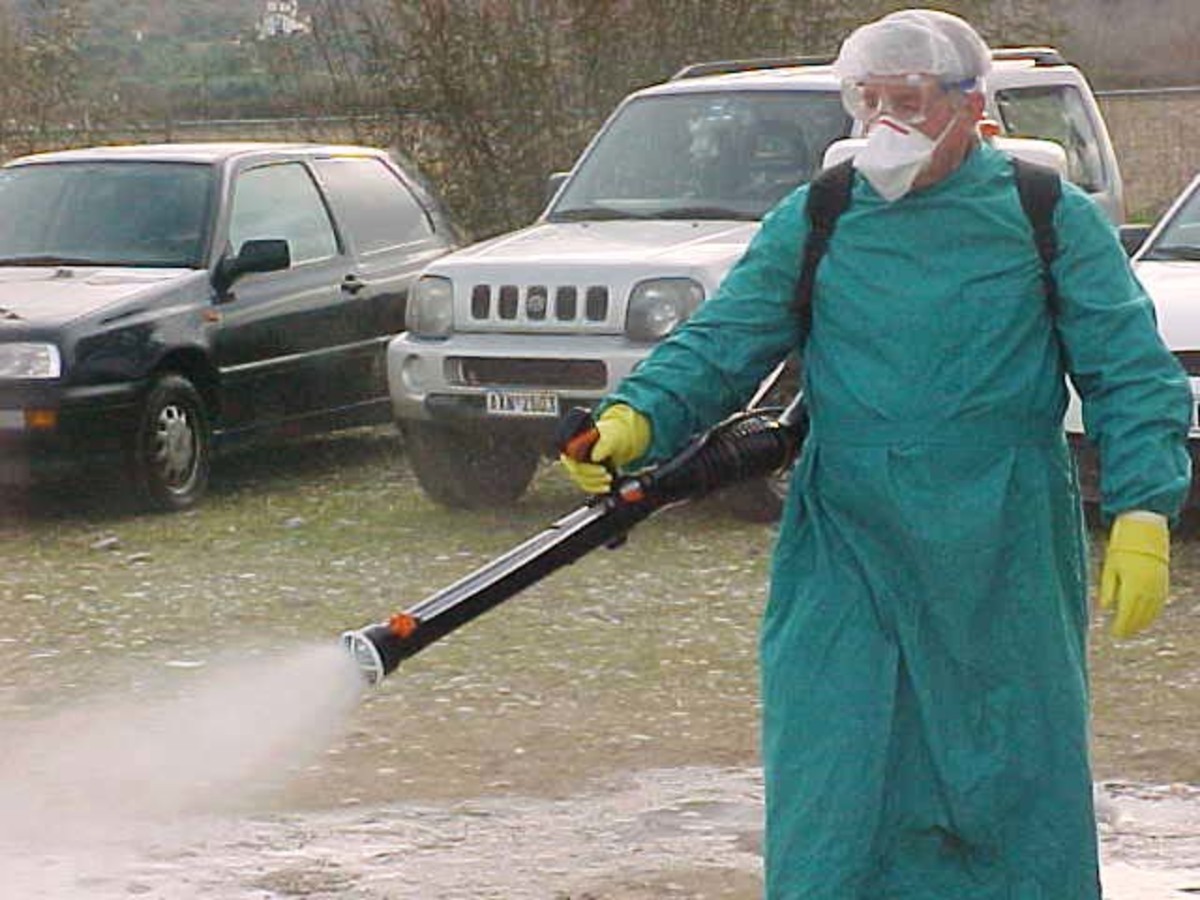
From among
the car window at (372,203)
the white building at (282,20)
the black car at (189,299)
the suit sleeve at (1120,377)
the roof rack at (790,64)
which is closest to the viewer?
the suit sleeve at (1120,377)

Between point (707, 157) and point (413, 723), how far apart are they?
4820 mm

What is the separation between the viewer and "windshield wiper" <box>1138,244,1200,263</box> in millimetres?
11031

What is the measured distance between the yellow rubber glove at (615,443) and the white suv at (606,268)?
5.97m

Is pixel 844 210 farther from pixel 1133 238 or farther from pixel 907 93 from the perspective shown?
Answer: pixel 1133 238

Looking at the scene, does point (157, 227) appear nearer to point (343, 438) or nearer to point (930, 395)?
point (343, 438)

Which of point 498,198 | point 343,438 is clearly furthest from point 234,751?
point 498,198

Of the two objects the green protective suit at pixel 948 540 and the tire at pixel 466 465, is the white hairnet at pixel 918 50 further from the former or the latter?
the tire at pixel 466 465

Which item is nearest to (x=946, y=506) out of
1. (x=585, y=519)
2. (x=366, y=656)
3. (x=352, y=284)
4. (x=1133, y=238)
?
(x=585, y=519)

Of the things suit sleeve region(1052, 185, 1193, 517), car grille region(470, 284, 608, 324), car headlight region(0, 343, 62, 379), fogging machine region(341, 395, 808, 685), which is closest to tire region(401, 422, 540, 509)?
car grille region(470, 284, 608, 324)

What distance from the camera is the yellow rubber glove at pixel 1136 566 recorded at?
4613mm

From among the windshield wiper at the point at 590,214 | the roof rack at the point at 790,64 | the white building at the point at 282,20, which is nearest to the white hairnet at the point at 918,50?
the windshield wiper at the point at 590,214

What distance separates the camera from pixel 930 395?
468 centimetres

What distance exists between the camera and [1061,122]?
13312 millimetres

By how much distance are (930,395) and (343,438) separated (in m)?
10.2
